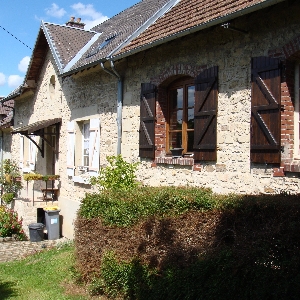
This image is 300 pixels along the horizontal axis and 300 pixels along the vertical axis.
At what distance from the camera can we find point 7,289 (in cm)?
692

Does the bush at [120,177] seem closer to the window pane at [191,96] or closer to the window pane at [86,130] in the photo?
the window pane at [191,96]

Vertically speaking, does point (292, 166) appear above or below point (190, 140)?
below

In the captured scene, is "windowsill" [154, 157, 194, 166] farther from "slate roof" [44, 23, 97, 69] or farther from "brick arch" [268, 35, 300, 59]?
"slate roof" [44, 23, 97, 69]

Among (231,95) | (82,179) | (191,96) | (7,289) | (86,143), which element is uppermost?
(191,96)

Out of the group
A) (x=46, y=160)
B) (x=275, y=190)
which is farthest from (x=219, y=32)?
(x=46, y=160)

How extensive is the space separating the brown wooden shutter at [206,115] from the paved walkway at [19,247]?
5.04 meters

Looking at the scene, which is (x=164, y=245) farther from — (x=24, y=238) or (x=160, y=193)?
(x=24, y=238)

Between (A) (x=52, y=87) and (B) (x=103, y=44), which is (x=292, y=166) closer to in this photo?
(B) (x=103, y=44)

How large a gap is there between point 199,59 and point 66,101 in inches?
220

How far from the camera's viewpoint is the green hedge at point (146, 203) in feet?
16.9

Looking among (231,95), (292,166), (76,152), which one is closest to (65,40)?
(76,152)

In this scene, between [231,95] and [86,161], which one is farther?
[86,161]

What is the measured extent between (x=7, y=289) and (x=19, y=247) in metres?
3.65

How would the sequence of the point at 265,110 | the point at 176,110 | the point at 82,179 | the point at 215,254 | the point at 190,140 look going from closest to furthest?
the point at 215,254 < the point at 265,110 < the point at 190,140 < the point at 176,110 < the point at 82,179
